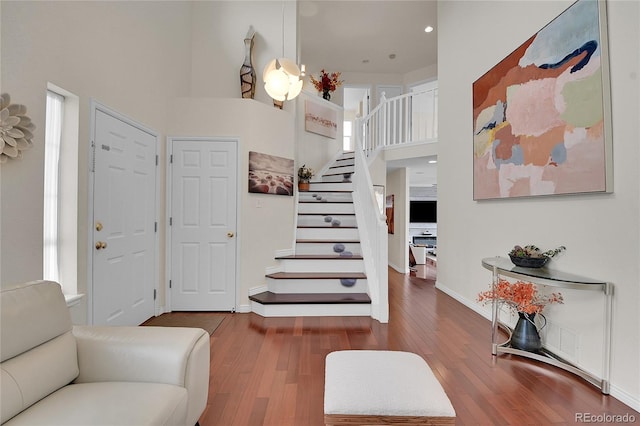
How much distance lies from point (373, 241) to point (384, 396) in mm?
2659

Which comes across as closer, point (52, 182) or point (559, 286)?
point (559, 286)

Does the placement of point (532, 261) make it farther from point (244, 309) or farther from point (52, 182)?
point (52, 182)

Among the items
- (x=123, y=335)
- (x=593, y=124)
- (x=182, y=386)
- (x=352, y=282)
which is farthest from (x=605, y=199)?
(x=123, y=335)

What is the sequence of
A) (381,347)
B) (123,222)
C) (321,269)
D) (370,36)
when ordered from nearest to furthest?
(381,347) → (123,222) → (321,269) → (370,36)

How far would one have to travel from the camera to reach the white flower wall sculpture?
174 centimetres

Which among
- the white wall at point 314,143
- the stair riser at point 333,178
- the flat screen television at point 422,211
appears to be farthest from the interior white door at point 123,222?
the flat screen television at point 422,211

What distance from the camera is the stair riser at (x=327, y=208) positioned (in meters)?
5.23

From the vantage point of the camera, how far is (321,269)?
13.8 ft

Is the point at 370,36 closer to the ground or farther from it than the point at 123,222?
farther from it

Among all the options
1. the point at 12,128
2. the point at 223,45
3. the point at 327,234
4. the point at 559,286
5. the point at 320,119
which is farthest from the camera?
the point at 320,119

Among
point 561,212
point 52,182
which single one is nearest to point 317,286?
point 561,212

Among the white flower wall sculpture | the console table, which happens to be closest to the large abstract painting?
the console table

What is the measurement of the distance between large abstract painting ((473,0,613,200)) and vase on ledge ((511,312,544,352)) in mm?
1091

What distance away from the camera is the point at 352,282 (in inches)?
153
